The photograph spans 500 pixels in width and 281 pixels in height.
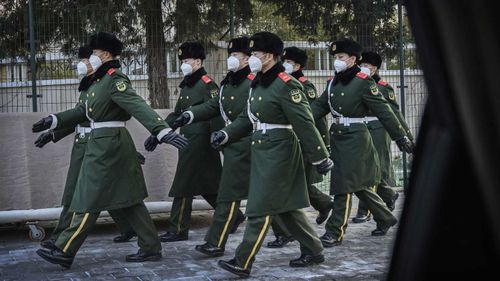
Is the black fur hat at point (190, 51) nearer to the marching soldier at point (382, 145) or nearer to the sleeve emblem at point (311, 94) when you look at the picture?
the sleeve emblem at point (311, 94)

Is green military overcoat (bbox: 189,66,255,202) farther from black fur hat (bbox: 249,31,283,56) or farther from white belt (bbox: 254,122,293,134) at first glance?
black fur hat (bbox: 249,31,283,56)

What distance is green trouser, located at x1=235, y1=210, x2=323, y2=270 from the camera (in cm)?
581

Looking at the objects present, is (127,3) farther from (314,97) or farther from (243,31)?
(314,97)

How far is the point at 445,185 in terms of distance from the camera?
35.4 inches

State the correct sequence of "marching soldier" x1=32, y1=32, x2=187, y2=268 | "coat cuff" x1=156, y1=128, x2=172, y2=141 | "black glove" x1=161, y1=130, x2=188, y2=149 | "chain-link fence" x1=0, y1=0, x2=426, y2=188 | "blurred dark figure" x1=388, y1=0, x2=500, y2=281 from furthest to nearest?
1. "chain-link fence" x1=0, y1=0, x2=426, y2=188
2. "marching soldier" x1=32, y1=32, x2=187, y2=268
3. "coat cuff" x1=156, y1=128, x2=172, y2=141
4. "black glove" x1=161, y1=130, x2=188, y2=149
5. "blurred dark figure" x1=388, y1=0, x2=500, y2=281

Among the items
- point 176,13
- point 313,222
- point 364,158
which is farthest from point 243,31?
point 364,158

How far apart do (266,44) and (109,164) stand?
60.0 inches

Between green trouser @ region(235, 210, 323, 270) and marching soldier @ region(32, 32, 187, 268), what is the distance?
930 millimetres

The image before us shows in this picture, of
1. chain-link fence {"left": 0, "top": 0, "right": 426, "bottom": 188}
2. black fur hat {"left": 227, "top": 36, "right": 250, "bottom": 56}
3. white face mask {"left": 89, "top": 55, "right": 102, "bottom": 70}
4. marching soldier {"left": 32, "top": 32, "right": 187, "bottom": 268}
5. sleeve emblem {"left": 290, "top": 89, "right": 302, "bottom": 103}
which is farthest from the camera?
chain-link fence {"left": 0, "top": 0, "right": 426, "bottom": 188}

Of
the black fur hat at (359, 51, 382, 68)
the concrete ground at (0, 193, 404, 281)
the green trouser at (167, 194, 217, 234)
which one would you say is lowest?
the concrete ground at (0, 193, 404, 281)

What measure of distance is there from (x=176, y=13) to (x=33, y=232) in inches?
132

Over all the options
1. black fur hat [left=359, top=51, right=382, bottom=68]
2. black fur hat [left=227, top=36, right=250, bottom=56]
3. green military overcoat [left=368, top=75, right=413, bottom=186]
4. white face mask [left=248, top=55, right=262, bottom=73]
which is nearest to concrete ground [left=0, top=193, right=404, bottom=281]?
green military overcoat [left=368, top=75, right=413, bottom=186]

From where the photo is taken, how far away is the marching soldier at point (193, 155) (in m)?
7.82

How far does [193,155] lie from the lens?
7805mm
